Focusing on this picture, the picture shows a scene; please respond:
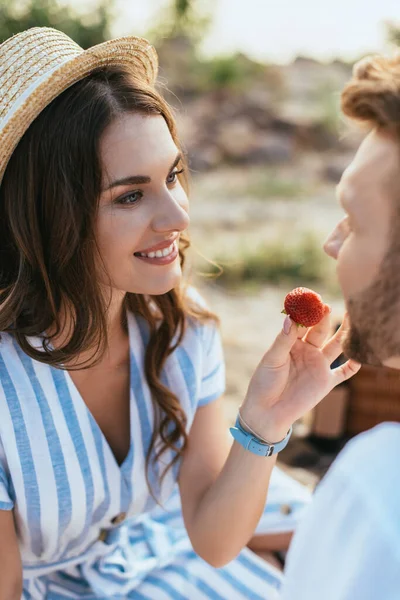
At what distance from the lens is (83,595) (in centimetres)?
216

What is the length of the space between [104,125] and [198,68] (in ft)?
41.5

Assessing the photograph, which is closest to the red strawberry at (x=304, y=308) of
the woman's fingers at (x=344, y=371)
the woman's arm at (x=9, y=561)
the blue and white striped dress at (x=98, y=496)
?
the woman's fingers at (x=344, y=371)

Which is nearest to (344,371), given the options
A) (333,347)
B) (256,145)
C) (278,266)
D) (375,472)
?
(333,347)

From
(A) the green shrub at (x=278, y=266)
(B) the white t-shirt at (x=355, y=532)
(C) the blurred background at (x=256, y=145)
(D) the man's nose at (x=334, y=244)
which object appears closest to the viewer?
(B) the white t-shirt at (x=355, y=532)

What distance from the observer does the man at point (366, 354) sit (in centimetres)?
105

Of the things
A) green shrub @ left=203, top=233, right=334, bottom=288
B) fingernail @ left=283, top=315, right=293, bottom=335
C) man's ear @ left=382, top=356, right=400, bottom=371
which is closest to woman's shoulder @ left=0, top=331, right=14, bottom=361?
fingernail @ left=283, top=315, right=293, bottom=335

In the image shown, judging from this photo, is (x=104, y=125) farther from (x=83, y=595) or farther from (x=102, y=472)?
(x=83, y=595)

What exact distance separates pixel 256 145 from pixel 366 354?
33.0 ft

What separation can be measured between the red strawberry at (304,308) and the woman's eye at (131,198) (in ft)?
1.58

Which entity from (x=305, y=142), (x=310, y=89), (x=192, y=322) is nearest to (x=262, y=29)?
(x=310, y=89)

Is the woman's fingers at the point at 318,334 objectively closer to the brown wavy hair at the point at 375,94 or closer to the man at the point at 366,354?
the man at the point at 366,354

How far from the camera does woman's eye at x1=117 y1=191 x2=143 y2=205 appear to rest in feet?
6.23

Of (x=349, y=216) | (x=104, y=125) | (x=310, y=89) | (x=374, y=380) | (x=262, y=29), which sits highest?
(x=262, y=29)

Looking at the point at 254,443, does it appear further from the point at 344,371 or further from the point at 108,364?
the point at 108,364
